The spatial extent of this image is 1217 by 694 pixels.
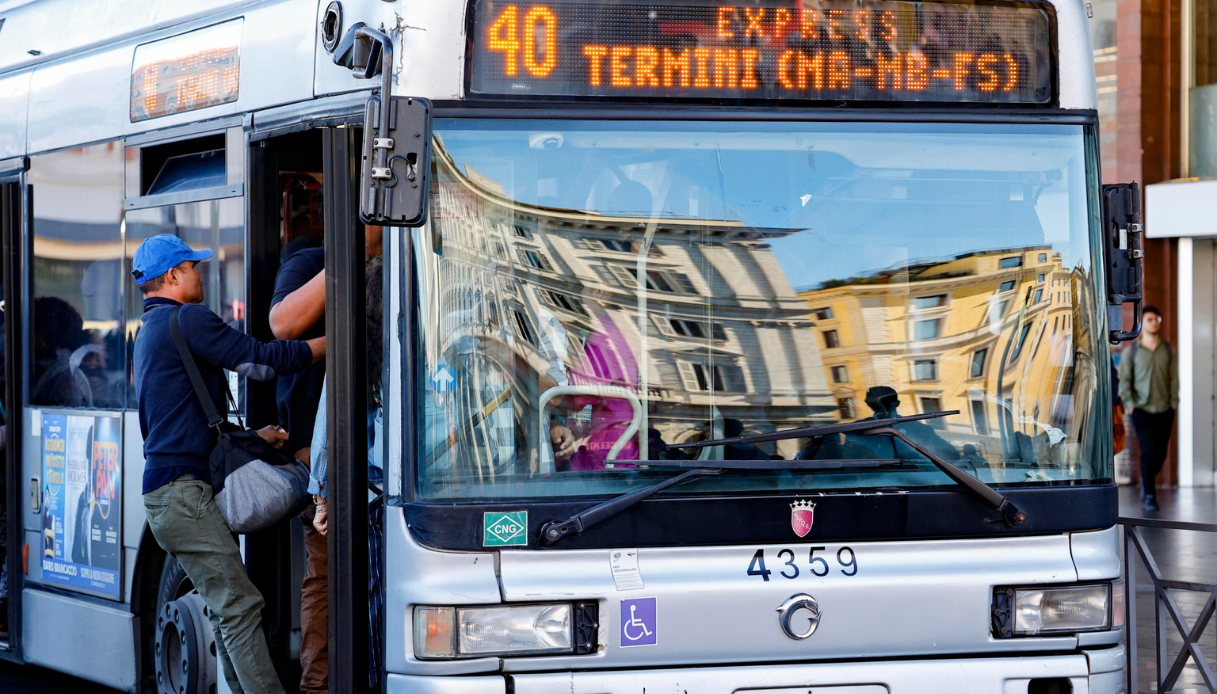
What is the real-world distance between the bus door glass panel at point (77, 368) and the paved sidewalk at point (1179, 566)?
4202mm

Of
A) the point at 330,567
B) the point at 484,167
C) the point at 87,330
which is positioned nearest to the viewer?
the point at 484,167

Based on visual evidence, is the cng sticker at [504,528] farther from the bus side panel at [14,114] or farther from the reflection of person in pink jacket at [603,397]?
the bus side panel at [14,114]

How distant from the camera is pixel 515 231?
4.82 metres

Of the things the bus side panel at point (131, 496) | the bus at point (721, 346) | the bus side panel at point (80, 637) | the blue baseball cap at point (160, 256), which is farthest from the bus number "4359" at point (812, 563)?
the bus side panel at point (80, 637)

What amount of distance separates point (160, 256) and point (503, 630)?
1908 millimetres

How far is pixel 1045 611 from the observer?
5039 millimetres

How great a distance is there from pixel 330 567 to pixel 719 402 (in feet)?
4.11

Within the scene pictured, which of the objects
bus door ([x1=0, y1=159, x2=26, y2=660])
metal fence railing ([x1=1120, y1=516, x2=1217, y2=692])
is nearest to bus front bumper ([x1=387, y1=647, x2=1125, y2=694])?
metal fence railing ([x1=1120, y1=516, x2=1217, y2=692])

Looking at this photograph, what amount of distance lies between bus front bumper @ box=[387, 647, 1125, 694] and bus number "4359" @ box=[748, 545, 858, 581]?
10.1 inches

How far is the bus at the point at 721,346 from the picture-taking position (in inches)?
189

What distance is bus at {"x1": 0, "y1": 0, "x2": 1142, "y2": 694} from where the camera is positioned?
4793 millimetres

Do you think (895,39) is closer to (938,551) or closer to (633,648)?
(938,551)

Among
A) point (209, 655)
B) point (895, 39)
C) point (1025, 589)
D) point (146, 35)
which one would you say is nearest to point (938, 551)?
point (1025, 589)

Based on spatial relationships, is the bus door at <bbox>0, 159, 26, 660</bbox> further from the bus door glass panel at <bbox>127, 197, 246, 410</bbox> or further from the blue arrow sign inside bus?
the blue arrow sign inside bus
